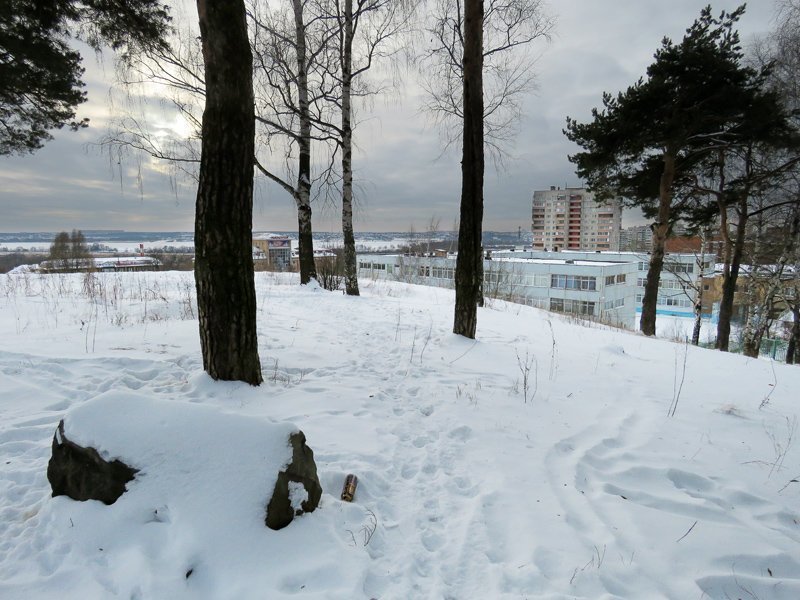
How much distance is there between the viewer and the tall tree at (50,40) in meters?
4.54

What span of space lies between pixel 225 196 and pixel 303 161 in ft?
26.3

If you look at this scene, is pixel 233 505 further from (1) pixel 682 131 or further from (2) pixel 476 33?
(1) pixel 682 131

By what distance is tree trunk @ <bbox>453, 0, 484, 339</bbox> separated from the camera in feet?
17.6

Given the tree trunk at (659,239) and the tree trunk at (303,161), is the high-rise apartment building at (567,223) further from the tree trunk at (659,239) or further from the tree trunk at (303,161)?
the tree trunk at (303,161)

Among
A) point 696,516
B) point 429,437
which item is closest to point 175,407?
point 429,437

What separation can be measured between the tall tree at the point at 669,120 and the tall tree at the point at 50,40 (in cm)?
1063

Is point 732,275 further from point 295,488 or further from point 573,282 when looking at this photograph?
point 573,282

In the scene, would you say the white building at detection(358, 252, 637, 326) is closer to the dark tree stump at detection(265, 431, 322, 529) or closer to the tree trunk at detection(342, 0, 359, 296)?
the tree trunk at detection(342, 0, 359, 296)

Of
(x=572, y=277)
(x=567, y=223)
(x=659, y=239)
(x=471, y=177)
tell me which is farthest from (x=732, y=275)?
(x=567, y=223)

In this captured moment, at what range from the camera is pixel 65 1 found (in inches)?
178

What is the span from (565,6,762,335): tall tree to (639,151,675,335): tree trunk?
0.08ft

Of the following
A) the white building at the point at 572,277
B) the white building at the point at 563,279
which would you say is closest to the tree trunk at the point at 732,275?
the white building at the point at 572,277

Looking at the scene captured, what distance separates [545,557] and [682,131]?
11.6 metres

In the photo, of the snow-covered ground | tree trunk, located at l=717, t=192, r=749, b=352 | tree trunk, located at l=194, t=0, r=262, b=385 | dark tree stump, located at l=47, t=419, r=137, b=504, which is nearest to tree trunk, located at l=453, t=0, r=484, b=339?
the snow-covered ground
